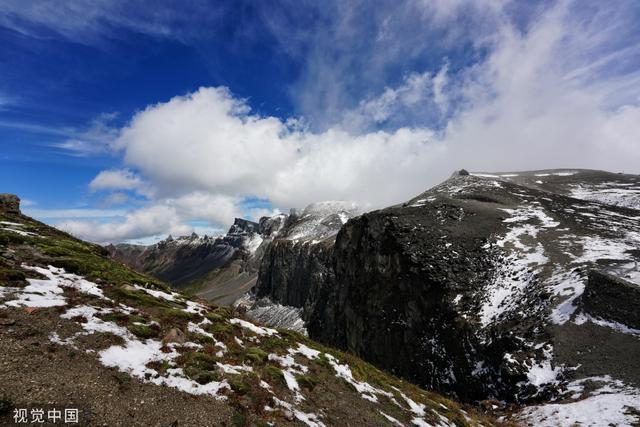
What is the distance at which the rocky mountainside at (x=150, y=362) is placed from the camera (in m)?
9.81

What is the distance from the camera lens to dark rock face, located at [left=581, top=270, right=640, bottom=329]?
28062 mm

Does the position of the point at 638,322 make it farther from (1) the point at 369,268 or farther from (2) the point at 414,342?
(1) the point at 369,268

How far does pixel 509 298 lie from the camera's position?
36750mm

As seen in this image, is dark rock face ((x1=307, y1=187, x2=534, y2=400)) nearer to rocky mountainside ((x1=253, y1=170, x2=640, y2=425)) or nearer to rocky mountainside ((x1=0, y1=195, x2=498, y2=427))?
rocky mountainside ((x1=253, y1=170, x2=640, y2=425))

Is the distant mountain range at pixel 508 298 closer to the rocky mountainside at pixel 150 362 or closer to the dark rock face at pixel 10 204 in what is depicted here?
the rocky mountainside at pixel 150 362

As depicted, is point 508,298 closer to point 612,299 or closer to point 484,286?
point 484,286

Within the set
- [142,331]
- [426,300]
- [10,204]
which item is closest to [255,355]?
[142,331]

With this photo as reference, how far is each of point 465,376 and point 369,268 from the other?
3727 cm

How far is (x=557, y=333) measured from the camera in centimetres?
2897

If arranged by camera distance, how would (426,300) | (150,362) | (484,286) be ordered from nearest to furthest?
(150,362)
(484,286)
(426,300)

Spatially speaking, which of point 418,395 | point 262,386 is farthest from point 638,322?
point 262,386

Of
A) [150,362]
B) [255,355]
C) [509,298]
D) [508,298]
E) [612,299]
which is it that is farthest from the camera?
[508,298]

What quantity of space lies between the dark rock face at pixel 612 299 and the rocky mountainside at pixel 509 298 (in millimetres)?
94

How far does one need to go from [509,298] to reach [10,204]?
46.6m
